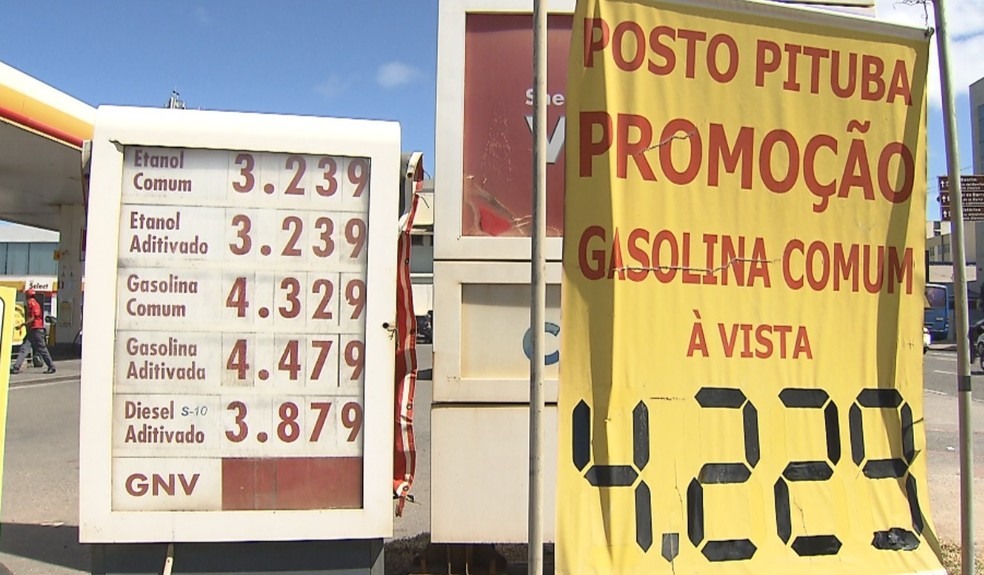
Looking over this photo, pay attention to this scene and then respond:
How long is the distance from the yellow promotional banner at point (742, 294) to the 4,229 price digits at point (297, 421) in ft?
3.06

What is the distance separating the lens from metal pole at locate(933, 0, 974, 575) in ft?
9.58

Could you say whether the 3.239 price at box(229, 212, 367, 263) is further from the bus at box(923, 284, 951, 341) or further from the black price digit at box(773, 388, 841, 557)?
the bus at box(923, 284, 951, 341)

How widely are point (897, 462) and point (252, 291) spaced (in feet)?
8.27

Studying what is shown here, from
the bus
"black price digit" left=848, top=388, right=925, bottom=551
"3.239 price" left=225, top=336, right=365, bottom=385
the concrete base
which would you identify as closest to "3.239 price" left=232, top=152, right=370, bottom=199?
"3.239 price" left=225, top=336, right=365, bottom=385

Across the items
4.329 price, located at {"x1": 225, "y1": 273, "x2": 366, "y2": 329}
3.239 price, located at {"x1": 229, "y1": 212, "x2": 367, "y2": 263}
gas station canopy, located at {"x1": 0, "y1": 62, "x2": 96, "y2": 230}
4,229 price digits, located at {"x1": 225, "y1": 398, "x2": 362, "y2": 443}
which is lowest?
4,229 price digits, located at {"x1": 225, "y1": 398, "x2": 362, "y2": 443}

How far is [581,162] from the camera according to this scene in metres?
→ 2.59

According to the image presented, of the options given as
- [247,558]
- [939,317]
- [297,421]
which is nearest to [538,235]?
[297,421]

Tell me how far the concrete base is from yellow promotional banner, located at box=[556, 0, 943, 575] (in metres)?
0.96

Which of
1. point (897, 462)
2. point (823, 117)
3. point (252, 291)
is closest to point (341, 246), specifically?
point (252, 291)

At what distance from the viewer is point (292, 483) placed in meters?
3.05

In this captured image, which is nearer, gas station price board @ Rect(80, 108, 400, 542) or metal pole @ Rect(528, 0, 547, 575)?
metal pole @ Rect(528, 0, 547, 575)

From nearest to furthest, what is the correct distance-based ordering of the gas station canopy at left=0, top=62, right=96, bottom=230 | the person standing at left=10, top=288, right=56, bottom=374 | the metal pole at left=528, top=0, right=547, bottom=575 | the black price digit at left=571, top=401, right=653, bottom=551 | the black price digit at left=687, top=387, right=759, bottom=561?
the metal pole at left=528, top=0, right=547, bottom=575 → the black price digit at left=571, top=401, right=653, bottom=551 → the black price digit at left=687, top=387, right=759, bottom=561 → the gas station canopy at left=0, top=62, right=96, bottom=230 → the person standing at left=10, top=288, right=56, bottom=374

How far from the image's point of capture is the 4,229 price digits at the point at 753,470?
260 centimetres

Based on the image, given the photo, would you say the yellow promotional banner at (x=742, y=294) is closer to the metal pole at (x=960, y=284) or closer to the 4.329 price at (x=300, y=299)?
the metal pole at (x=960, y=284)
